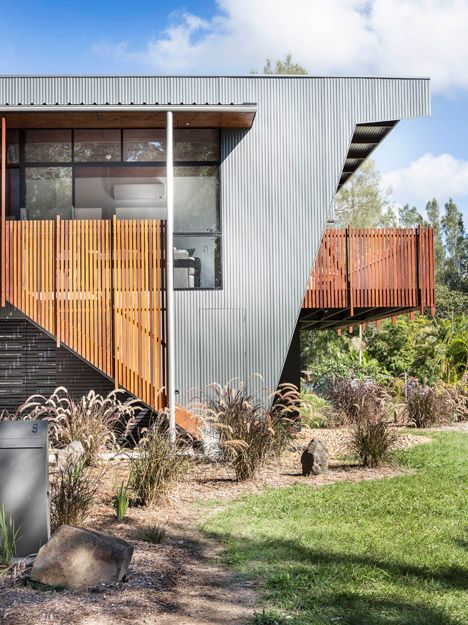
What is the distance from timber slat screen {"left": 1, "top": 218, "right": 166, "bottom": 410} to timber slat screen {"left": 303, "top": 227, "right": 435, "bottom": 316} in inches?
117

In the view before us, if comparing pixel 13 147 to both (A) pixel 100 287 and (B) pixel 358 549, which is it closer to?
(A) pixel 100 287

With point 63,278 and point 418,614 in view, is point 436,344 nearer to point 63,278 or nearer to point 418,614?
point 63,278

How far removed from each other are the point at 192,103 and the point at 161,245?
8.48ft

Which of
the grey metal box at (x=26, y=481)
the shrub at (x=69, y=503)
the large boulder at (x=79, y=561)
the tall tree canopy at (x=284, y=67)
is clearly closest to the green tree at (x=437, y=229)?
the tall tree canopy at (x=284, y=67)

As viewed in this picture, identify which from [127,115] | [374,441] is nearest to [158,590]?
[374,441]

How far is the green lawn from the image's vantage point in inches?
196

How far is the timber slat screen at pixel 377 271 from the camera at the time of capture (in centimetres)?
1304

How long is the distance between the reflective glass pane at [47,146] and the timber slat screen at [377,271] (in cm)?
463

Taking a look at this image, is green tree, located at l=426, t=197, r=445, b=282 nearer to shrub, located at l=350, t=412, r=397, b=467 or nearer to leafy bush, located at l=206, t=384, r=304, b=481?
shrub, located at l=350, t=412, r=397, b=467

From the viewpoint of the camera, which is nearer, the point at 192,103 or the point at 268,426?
the point at 268,426

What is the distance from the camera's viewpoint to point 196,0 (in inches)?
1479

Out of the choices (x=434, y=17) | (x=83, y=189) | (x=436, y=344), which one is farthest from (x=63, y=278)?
(x=434, y=17)

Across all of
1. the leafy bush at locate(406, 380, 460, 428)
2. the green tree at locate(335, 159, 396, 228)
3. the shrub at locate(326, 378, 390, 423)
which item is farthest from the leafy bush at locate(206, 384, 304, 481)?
the green tree at locate(335, 159, 396, 228)

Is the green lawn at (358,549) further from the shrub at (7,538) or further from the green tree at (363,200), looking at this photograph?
the green tree at (363,200)
